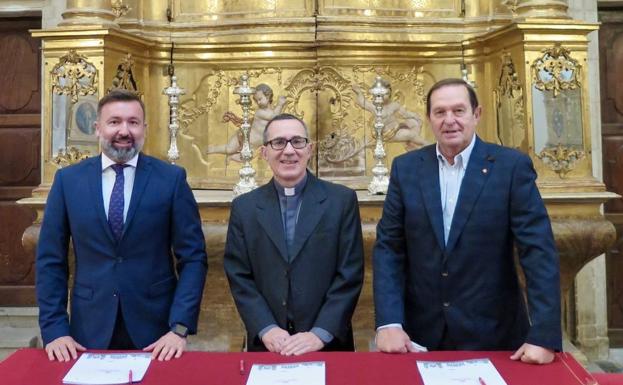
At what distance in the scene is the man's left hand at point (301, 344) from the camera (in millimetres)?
2158

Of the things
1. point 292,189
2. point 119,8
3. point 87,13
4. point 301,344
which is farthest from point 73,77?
point 301,344

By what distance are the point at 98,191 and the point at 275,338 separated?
84 centimetres

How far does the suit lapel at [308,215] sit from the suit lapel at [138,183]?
587mm

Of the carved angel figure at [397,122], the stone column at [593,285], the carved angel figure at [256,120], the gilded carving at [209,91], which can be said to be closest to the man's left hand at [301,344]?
the carved angel figure at [256,120]

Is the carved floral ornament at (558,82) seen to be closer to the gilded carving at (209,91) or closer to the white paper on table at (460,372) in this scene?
the gilded carving at (209,91)

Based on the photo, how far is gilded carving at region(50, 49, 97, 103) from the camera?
3963 millimetres

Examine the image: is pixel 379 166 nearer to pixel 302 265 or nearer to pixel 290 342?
pixel 302 265

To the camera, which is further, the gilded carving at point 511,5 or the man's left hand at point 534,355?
the gilded carving at point 511,5

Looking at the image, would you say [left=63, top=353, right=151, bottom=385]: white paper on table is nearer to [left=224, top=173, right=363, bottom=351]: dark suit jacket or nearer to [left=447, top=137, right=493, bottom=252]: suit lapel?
[left=224, top=173, right=363, bottom=351]: dark suit jacket

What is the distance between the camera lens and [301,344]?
2.23m

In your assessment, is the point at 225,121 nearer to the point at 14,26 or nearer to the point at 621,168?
the point at 14,26

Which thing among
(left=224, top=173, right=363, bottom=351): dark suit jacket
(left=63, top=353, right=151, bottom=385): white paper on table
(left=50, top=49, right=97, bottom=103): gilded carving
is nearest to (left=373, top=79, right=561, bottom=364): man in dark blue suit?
(left=224, top=173, right=363, bottom=351): dark suit jacket

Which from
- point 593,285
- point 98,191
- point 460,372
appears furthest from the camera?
point 593,285

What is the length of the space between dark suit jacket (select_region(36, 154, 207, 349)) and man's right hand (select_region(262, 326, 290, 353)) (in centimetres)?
28
